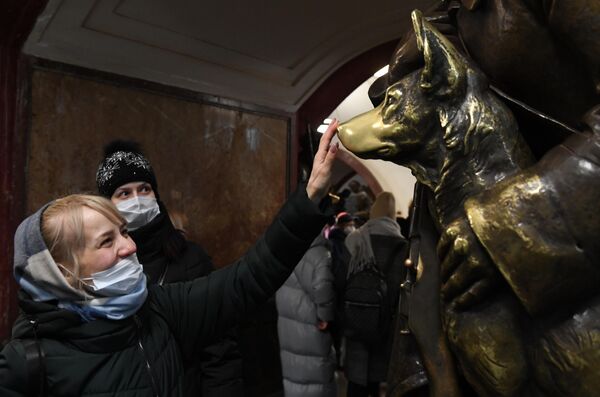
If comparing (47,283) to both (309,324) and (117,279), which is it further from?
(309,324)

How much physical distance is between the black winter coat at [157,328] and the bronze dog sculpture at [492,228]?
332 millimetres

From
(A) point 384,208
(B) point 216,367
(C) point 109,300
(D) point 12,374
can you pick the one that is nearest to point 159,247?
(B) point 216,367

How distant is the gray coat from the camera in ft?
7.46

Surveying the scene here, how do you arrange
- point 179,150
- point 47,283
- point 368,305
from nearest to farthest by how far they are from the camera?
point 47,283 → point 368,305 → point 179,150

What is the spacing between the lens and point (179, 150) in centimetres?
267

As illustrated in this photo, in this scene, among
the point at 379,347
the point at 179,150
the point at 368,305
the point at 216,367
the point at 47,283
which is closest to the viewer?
Result: the point at 47,283

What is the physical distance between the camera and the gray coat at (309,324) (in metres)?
2.27

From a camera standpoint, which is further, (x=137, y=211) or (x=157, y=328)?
(x=137, y=211)

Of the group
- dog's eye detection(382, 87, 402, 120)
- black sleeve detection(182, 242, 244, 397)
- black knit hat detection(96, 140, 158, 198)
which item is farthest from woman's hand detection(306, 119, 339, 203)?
black knit hat detection(96, 140, 158, 198)

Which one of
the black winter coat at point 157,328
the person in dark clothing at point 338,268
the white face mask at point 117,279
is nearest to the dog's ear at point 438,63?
the black winter coat at point 157,328

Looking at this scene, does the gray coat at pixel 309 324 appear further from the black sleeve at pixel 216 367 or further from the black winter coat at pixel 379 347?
the black sleeve at pixel 216 367

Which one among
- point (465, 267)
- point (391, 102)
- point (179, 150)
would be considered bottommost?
point (465, 267)

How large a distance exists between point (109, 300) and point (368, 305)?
4.53 ft

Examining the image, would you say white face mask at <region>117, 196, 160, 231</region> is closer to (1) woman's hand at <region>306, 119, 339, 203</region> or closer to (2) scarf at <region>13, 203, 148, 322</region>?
(2) scarf at <region>13, 203, 148, 322</region>
